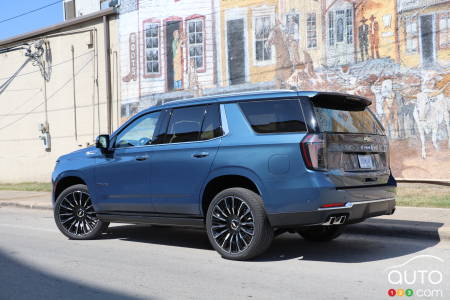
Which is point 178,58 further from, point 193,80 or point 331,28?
point 331,28

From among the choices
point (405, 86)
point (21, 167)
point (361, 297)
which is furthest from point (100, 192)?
point (21, 167)

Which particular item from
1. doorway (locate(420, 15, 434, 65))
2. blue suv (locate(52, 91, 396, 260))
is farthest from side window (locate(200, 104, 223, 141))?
doorway (locate(420, 15, 434, 65))

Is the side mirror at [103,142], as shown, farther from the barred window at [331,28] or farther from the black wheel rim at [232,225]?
the barred window at [331,28]

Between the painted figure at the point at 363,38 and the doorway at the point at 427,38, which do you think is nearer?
the doorway at the point at 427,38

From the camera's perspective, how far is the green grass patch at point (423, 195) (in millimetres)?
10208

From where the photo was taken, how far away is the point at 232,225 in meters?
6.14

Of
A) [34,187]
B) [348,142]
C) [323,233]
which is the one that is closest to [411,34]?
[323,233]

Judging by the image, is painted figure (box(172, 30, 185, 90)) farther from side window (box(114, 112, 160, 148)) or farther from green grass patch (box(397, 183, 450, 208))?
side window (box(114, 112, 160, 148))

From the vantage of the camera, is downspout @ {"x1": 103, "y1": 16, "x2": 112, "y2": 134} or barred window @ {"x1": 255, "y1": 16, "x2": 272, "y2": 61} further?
downspout @ {"x1": 103, "y1": 16, "x2": 112, "y2": 134}

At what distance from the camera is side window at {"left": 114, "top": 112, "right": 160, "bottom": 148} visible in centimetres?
723

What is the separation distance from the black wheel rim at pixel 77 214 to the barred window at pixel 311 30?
27.6 ft

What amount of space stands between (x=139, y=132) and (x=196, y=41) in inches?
390

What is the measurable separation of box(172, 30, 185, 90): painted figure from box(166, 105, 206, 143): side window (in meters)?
10.3

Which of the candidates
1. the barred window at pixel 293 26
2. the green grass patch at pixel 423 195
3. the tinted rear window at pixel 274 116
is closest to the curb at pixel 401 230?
the green grass patch at pixel 423 195
